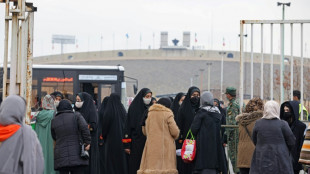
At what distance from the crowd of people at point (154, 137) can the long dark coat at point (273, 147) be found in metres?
0.01

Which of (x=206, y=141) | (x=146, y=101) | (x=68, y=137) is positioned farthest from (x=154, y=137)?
(x=146, y=101)

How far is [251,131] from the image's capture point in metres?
9.85

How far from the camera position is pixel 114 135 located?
12352mm

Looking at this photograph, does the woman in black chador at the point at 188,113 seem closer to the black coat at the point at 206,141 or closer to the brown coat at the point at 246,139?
the black coat at the point at 206,141

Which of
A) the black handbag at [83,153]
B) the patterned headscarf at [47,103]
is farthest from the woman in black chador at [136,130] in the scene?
the black handbag at [83,153]

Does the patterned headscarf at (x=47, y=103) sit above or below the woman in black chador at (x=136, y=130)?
above

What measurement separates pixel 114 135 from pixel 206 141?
2816 mm

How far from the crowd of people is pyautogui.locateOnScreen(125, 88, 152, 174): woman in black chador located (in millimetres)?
16

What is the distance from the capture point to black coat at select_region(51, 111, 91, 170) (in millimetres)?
9562

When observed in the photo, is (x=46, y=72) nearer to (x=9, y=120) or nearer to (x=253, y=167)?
(x=253, y=167)

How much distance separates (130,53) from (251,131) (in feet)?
303

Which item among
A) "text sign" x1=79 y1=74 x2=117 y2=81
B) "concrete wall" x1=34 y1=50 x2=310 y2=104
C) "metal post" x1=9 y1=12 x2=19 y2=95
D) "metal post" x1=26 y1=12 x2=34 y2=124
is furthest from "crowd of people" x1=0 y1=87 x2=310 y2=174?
"concrete wall" x1=34 y1=50 x2=310 y2=104

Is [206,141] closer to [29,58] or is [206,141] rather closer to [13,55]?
[29,58]

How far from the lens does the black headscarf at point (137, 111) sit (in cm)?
1145
